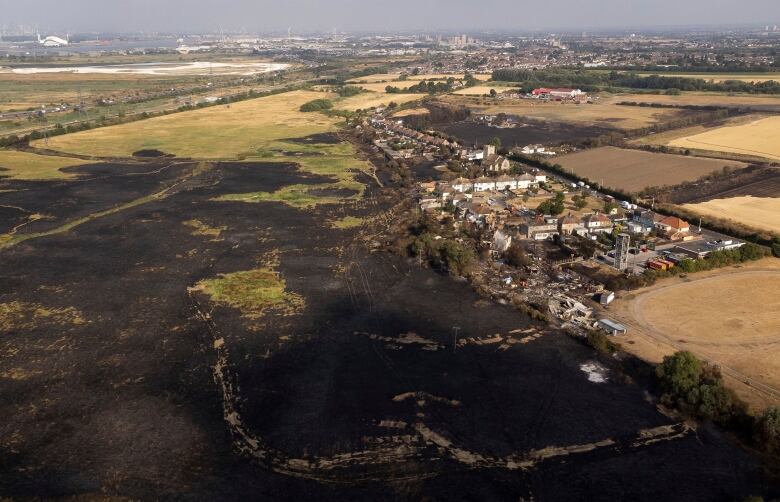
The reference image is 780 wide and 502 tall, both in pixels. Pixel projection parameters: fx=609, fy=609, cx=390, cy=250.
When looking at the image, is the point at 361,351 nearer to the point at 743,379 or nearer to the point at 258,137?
the point at 743,379

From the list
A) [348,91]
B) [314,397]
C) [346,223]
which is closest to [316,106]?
[348,91]

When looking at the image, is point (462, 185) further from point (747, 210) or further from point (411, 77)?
point (411, 77)

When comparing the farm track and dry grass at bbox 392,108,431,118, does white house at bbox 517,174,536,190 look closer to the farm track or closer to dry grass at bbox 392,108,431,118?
the farm track

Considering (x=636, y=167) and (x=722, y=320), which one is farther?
(x=636, y=167)

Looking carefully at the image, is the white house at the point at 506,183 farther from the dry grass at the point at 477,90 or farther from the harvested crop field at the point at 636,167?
the dry grass at the point at 477,90

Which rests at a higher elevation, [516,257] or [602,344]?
[516,257]

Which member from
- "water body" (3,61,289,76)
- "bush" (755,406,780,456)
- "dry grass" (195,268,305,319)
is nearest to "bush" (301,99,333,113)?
"water body" (3,61,289,76)

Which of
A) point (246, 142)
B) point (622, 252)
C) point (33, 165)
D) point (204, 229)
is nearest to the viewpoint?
point (622, 252)

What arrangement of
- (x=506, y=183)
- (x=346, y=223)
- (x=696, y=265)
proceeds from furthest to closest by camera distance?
(x=506, y=183)
(x=346, y=223)
(x=696, y=265)
